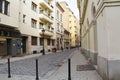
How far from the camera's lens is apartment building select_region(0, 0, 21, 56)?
2339 centimetres

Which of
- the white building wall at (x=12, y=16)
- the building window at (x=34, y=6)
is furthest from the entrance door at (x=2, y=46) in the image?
the building window at (x=34, y=6)

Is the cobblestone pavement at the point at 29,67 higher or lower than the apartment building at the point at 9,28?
lower

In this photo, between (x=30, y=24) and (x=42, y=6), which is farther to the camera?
(x=42, y=6)

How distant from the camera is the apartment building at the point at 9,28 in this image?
2339 cm

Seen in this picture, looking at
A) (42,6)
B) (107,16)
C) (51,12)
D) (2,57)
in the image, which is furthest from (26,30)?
(107,16)

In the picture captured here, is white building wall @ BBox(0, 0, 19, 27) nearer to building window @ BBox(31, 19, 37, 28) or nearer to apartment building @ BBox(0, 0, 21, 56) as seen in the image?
apartment building @ BBox(0, 0, 21, 56)

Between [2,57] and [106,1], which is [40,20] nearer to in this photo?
[2,57]

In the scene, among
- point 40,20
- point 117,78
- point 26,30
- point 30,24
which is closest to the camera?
point 117,78

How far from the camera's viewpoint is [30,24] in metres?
33.8

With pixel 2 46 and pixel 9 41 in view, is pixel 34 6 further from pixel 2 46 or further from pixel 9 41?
pixel 2 46

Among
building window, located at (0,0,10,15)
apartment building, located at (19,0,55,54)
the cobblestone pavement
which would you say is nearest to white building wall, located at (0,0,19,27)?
building window, located at (0,0,10,15)

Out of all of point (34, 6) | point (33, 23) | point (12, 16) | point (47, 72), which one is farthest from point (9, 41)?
point (47, 72)

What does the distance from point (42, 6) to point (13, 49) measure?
18.0m

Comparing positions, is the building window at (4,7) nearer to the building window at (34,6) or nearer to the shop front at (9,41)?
the shop front at (9,41)
